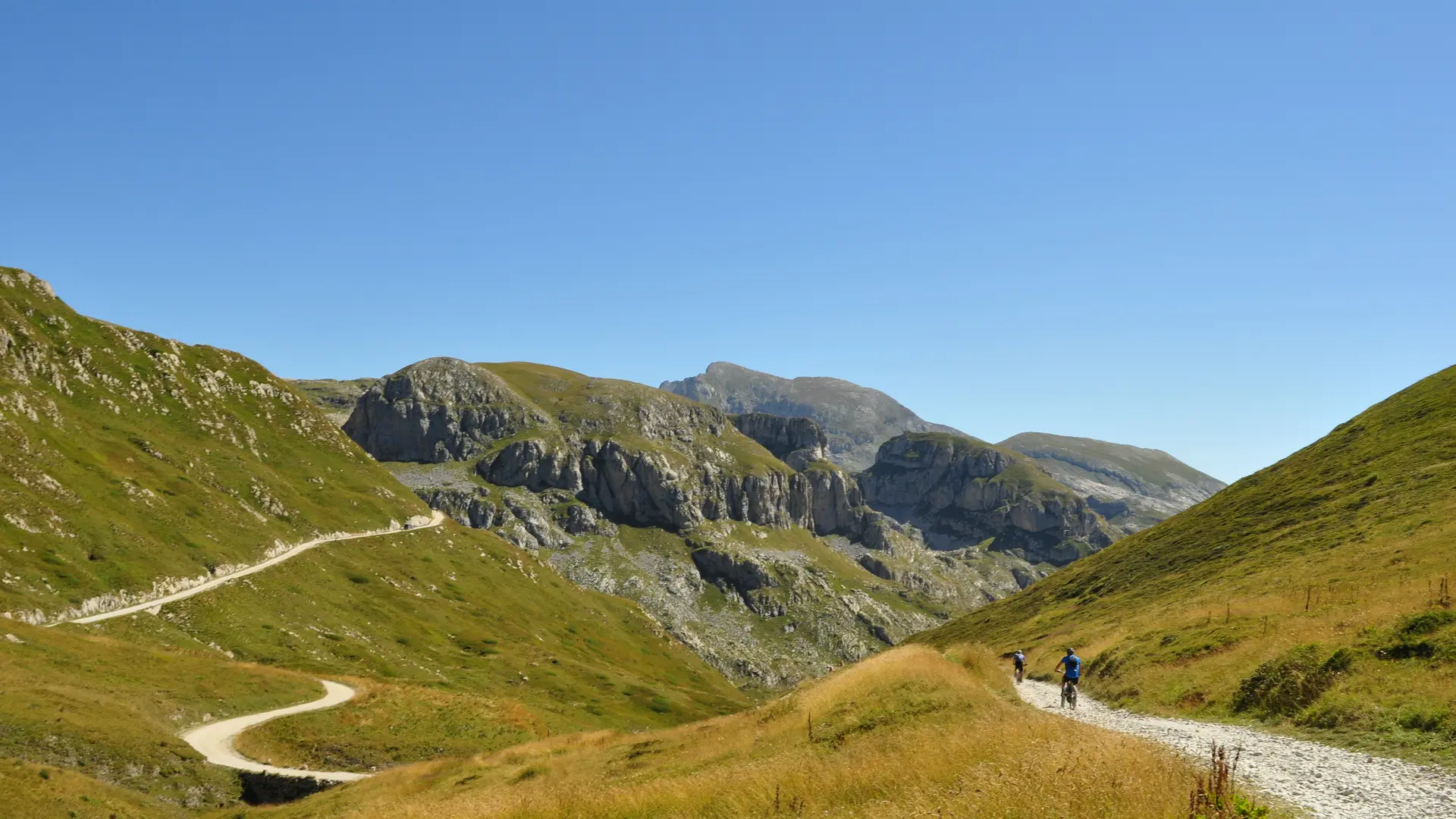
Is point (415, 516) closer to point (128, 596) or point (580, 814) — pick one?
point (128, 596)

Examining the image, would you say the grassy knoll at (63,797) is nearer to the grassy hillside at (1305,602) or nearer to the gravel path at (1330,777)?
the gravel path at (1330,777)

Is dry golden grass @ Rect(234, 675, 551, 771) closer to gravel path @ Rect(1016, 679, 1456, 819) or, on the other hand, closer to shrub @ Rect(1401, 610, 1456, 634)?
gravel path @ Rect(1016, 679, 1456, 819)

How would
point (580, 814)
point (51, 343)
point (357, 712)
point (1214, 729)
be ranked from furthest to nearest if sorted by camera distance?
point (51, 343), point (357, 712), point (1214, 729), point (580, 814)

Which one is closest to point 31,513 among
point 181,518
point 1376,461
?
point 181,518

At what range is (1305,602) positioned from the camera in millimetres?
40031

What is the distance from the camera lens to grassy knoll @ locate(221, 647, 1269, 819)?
13906mm

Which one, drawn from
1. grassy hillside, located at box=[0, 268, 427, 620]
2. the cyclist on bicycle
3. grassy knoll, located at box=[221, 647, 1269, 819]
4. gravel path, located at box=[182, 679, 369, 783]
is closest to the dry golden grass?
gravel path, located at box=[182, 679, 369, 783]

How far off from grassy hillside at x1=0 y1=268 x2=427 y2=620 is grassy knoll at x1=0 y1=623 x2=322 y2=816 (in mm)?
14620

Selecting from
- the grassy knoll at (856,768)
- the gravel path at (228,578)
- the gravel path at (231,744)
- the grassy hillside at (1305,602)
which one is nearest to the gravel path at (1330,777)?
the grassy hillside at (1305,602)

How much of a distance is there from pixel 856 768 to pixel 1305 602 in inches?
1360

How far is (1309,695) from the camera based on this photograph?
26.1 meters

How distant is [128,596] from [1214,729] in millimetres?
100527

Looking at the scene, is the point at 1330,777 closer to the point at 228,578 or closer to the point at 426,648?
the point at 228,578

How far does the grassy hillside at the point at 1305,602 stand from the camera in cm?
2478
